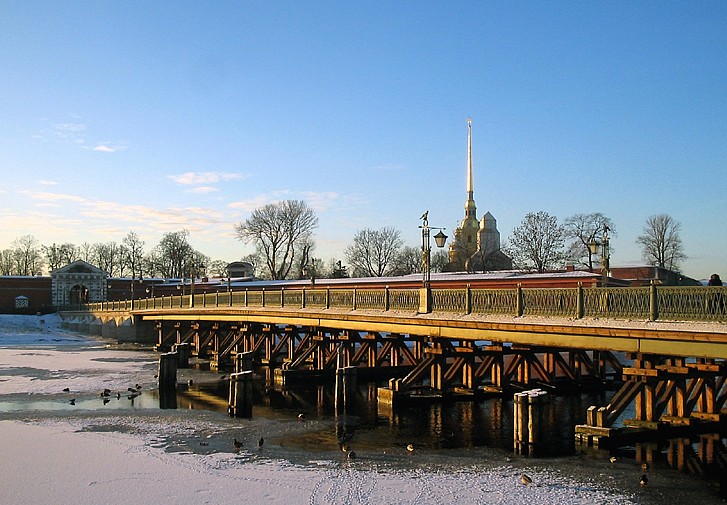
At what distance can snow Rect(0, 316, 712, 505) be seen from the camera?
45.4ft

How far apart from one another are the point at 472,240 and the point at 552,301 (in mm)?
110537

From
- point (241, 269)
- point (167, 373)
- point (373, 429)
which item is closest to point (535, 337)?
point (373, 429)

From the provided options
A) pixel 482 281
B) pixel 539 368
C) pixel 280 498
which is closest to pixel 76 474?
pixel 280 498

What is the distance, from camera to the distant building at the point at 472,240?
10094 cm

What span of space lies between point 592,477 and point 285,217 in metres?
82.8

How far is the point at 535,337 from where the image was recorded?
18.9 m

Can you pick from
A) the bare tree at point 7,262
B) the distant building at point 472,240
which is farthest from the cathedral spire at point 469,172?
the bare tree at point 7,262

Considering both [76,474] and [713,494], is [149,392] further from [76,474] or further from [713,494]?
[713,494]

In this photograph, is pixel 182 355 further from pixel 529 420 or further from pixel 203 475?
pixel 203 475

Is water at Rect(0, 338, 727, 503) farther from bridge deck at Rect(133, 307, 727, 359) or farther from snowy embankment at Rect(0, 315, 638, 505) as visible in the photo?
bridge deck at Rect(133, 307, 727, 359)

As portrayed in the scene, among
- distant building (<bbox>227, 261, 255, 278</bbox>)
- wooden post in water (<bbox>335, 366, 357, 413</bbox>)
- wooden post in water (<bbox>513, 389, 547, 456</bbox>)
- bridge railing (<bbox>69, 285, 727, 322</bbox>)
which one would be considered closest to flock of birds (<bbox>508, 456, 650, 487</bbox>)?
wooden post in water (<bbox>513, 389, 547, 456</bbox>)

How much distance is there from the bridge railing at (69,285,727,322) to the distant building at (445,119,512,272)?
232 feet

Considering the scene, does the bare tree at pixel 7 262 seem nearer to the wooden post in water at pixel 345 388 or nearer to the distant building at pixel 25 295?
the distant building at pixel 25 295

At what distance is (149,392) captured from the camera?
29688 mm
